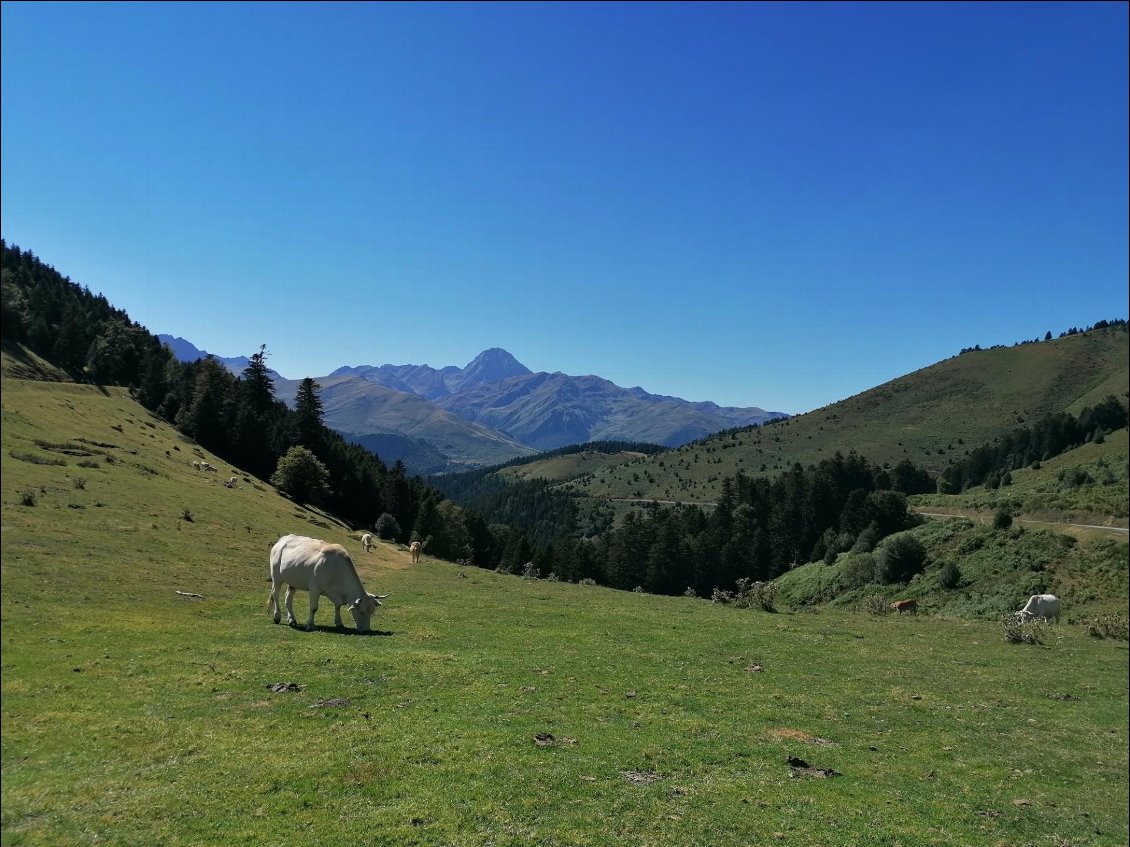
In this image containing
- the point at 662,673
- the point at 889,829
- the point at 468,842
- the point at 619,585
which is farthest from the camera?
the point at 619,585

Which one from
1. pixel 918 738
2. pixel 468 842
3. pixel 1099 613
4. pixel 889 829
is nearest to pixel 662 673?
pixel 918 738

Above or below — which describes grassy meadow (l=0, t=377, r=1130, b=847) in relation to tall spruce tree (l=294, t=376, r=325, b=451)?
below

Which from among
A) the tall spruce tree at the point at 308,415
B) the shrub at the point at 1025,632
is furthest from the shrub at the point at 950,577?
the tall spruce tree at the point at 308,415

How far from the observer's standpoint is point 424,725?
1224 cm

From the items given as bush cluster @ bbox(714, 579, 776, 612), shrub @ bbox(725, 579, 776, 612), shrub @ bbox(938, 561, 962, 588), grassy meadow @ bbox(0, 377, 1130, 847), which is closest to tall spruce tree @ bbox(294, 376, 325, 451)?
bush cluster @ bbox(714, 579, 776, 612)

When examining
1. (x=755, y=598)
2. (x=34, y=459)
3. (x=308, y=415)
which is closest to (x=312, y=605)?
(x=34, y=459)

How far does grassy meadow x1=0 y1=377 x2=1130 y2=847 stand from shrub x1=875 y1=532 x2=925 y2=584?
33.5 metres

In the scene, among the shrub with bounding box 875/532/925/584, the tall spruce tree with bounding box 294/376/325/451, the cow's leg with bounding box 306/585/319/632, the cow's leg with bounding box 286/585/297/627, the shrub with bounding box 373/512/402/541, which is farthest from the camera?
the tall spruce tree with bounding box 294/376/325/451

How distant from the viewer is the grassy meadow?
7.70m

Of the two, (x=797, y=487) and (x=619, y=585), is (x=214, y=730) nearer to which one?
(x=619, y=585)

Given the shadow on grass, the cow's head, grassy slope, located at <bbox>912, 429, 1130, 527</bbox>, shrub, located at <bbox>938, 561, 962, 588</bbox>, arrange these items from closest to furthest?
1. the shadow on grass
2. the cow's head
3. shrub, located at <bbox>938, 561, 962, 588</bbox>
4. grassy slope, located at <bbox>912, 429, 1130, 527</bbox>

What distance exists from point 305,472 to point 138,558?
5971cm

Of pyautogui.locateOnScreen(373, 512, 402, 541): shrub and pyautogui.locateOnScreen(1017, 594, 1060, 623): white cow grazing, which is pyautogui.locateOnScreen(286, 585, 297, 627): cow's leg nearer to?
pyautogui.locateOnScreen(1017, 594, 1060, 623): white cow grazing

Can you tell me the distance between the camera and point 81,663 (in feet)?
34.9
